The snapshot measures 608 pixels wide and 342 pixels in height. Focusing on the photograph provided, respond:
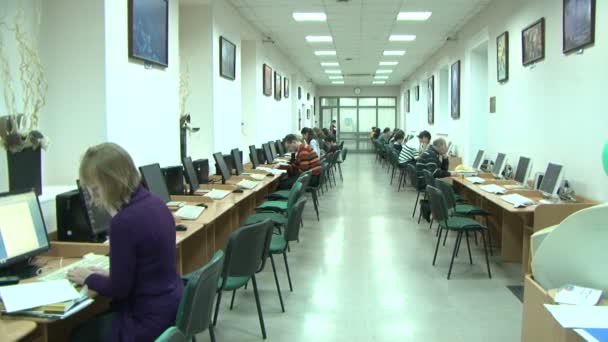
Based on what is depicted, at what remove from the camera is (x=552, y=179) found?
16.9 feet

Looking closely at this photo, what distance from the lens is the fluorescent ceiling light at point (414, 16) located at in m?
8.28

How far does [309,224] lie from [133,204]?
519cm

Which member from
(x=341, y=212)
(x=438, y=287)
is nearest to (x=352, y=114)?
(x=341, y=212)

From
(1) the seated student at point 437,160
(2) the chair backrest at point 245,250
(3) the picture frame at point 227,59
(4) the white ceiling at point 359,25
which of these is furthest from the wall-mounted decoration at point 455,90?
(2) the chair backrest at point 245,250

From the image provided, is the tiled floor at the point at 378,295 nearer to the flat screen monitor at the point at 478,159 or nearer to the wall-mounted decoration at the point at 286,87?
the flat screen monitor at the point at 478,159

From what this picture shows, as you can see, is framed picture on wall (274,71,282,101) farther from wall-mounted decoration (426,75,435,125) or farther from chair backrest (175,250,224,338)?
chair backrest (175,250,224,338)

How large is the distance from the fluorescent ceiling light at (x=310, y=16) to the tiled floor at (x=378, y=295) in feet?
11.6

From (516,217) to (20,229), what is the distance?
4509 mm

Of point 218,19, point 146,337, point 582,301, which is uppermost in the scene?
point 218,19

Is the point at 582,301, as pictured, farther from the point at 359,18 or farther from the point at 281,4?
the point at 359,18

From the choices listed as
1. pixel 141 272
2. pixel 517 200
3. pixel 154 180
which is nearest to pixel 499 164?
pixel 517 200

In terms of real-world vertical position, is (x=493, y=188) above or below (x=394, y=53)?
below

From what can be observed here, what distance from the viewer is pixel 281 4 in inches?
302

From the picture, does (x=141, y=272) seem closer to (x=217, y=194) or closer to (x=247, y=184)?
(x=217, y=194)
